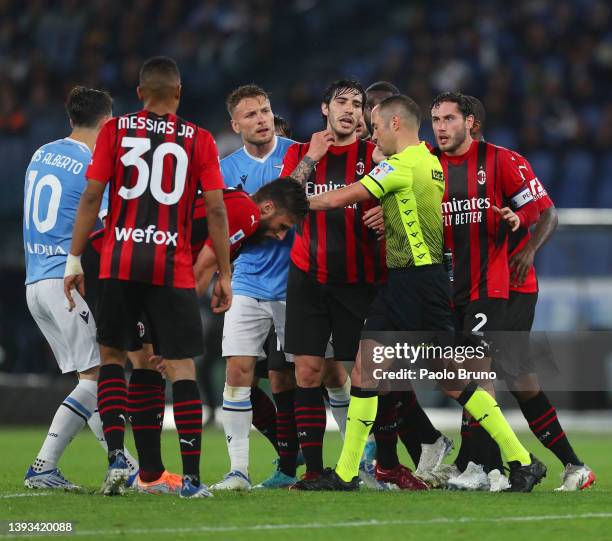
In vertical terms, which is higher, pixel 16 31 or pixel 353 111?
pixel 16 31

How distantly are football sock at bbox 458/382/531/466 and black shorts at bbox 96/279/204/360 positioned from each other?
56.4 inches

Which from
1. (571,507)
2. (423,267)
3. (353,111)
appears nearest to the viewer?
(571,507)

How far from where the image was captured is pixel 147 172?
→ 6.02 metres

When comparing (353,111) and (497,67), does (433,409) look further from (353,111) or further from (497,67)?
(353,111)

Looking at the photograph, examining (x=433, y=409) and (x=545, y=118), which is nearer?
(x=433, y=409)

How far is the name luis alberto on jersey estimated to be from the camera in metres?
6.07

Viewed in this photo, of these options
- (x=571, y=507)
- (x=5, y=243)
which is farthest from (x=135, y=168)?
(x=5, y=243)

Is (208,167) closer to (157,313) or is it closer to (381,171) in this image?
(157,313)

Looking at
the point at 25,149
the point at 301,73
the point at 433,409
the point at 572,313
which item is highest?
the point at 301,73

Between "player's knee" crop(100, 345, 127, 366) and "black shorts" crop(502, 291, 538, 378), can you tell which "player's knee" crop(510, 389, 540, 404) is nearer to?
"black shorts" crop(502, 291, 538, 378)

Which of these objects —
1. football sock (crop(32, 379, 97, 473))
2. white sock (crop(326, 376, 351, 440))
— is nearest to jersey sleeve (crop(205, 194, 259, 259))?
football sock (crop(32, 379, 97, 473))

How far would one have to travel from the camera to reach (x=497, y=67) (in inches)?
664

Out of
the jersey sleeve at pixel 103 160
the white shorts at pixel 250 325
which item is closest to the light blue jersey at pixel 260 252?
the white shorts at pixel 250 325

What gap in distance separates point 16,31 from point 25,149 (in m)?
4.09
